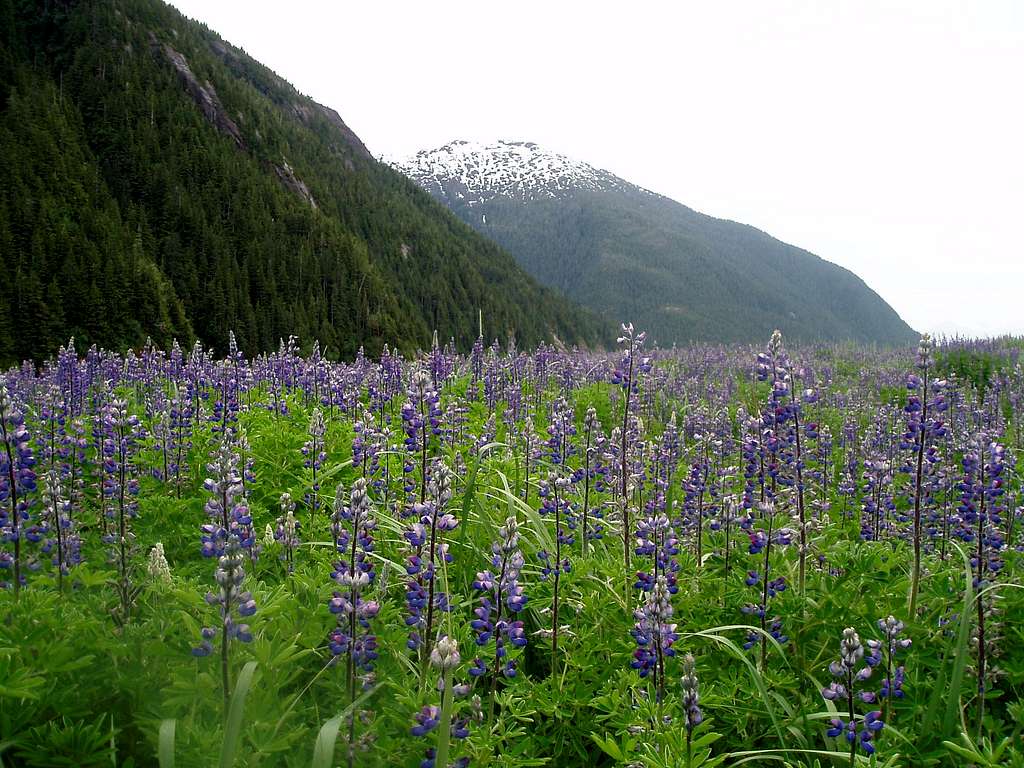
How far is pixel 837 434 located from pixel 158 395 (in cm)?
1379

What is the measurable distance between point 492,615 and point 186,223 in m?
80.0

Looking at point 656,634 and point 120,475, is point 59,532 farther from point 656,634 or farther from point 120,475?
point 656,634

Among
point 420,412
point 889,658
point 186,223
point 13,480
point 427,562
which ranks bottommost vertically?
point 889,658

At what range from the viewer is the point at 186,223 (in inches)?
2776

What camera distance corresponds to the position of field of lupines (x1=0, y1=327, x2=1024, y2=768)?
2.67m

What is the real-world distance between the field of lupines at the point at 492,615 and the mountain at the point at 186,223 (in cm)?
3976

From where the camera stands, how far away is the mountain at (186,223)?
52656 mm

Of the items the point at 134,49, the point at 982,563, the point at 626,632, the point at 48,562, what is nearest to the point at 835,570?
the point at 982,563

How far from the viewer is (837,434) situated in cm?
1358

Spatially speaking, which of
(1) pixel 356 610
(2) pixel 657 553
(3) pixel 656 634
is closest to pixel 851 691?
(3) pixel 656 634

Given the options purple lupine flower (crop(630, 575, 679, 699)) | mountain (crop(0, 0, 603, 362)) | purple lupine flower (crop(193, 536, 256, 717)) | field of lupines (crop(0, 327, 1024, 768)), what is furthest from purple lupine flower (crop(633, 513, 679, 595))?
mountain (crop(0, 0, 603, 362))

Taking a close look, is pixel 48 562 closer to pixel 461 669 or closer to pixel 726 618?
pixel 461 669

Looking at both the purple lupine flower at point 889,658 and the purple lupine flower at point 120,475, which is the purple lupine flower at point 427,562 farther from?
the purple lupine flower at point 889,658

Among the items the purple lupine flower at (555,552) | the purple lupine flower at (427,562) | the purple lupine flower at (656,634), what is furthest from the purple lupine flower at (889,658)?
the purple lupine flower at (427,562)
